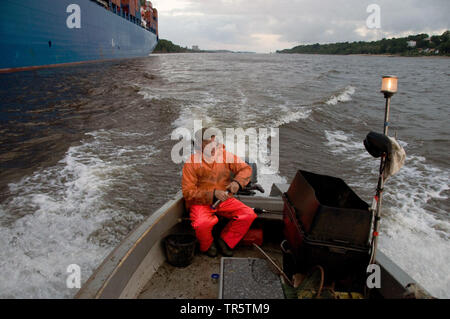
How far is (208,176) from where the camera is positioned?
127 inches

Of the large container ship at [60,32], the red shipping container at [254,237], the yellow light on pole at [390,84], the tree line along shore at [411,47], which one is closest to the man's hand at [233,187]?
the red shipping container at [254,237]

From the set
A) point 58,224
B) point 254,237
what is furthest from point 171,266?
point 58,224

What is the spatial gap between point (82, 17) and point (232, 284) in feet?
105

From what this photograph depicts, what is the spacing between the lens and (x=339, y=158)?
8070 mm

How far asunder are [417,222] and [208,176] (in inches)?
161

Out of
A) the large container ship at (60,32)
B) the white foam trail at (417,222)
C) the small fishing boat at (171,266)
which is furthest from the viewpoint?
the large container ship at (60,32)

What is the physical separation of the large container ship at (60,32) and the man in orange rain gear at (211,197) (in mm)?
21374

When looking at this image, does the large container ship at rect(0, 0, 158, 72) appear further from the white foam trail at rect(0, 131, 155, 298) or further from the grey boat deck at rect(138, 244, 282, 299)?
the grey boat deck at rect(138, 244, 282, 299)

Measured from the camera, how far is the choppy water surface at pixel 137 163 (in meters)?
4.04

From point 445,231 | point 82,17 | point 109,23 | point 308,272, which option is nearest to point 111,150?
point 308,272

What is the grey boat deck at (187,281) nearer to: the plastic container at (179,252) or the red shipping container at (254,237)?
the plastic container at (179,252)

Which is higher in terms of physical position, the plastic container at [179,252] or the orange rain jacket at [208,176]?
the orange rain jacket at [208,176]

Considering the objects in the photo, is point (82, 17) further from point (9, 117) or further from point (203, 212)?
point (203, 212)

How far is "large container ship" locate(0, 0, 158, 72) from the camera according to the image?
1920 centimetres
